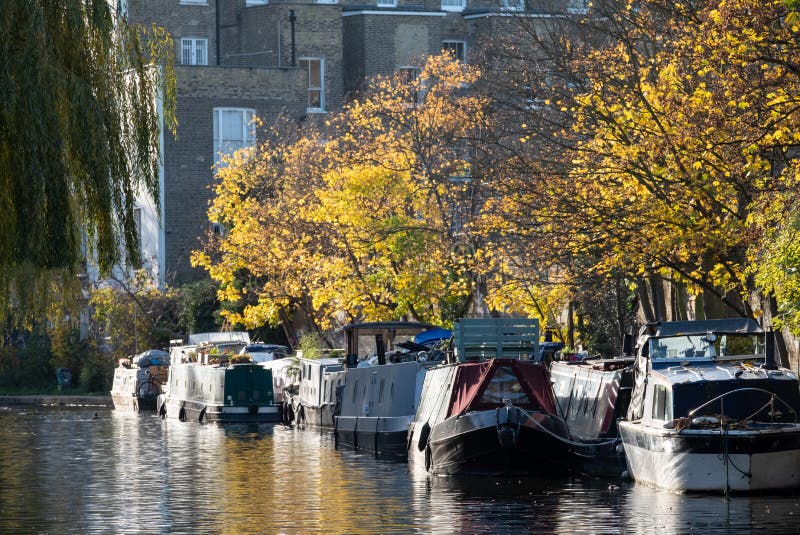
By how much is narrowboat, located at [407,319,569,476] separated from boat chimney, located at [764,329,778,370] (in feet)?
15.5

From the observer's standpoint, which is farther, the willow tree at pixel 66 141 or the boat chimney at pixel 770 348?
the boat chimney at pixel 770 348

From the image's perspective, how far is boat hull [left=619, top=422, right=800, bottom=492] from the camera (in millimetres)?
26594

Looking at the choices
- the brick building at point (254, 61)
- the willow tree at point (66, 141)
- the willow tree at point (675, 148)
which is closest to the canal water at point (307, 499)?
the willow tree at point (66, 141)

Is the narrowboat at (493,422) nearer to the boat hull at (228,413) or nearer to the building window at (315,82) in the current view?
the boat hull at (228,413)

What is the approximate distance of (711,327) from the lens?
3059cm

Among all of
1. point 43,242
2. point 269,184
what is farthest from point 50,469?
point 269,184

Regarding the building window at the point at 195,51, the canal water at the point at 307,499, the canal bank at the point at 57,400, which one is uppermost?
the building window at the point at 195,51

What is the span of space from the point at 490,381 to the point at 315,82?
4615 cm

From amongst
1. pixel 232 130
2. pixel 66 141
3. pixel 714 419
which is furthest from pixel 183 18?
pixel 714 419

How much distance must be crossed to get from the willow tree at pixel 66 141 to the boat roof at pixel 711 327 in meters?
10.4

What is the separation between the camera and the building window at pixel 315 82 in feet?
254

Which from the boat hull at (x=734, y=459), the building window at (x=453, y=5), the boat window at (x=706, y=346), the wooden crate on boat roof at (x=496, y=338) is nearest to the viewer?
the boat hull at (x=734, y=459)

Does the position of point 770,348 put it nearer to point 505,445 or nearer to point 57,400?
point 505,445

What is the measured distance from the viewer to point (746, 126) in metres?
29.7
